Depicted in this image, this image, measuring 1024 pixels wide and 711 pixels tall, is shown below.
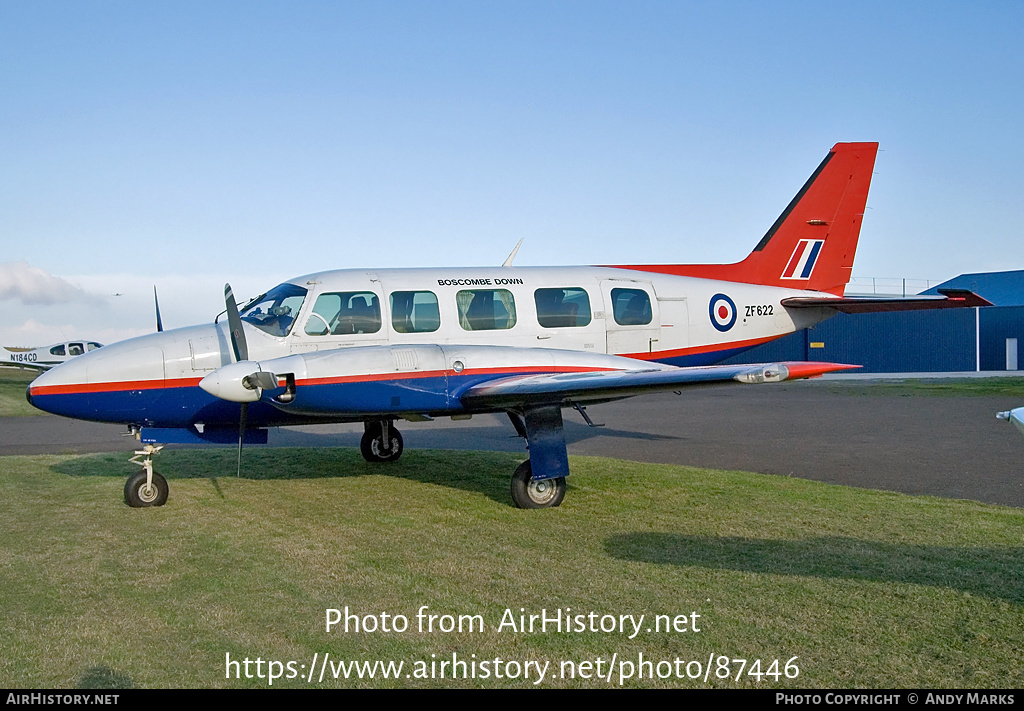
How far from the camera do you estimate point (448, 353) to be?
9.24 metres

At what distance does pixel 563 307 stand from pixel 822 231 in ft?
16.1

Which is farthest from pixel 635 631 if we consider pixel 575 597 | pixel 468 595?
pixel 468 595

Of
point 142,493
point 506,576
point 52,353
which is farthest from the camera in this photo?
point 52,353

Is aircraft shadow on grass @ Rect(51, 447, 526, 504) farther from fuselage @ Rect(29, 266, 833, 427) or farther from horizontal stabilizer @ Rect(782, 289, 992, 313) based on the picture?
horizontal stabilizer @ Rect(782, 289, 992, 313)

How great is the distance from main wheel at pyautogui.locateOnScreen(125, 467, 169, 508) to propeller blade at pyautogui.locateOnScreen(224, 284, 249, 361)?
5.87 ft

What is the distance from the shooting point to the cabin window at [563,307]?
1088 centimetres

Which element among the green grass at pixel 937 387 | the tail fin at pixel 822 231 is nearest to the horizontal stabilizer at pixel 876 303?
the tail fin at pixel 822 231

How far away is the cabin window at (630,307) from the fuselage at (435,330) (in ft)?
0.05

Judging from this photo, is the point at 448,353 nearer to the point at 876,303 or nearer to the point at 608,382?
the point at 608,382

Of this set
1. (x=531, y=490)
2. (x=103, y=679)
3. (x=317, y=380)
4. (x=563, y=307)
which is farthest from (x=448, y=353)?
(x=103, y=679)

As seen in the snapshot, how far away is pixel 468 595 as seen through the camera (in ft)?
19.8

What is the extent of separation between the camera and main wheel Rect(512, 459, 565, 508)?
366 inches

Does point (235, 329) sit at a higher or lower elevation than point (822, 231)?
lower

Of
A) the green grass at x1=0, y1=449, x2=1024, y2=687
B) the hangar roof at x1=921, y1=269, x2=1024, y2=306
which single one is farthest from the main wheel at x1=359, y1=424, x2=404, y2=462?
the hangar roof at x1=921, y1=269, x2=1024, y2=306
